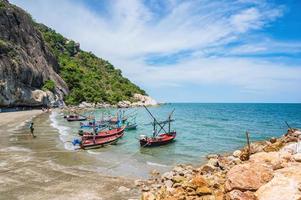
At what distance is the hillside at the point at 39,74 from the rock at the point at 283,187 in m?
79.8

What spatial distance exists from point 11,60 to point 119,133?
5862 centimetres

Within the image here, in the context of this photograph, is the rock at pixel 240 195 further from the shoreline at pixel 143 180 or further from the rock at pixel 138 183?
the rock at pixel 138 183

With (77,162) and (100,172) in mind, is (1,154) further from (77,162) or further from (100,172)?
(100,172)

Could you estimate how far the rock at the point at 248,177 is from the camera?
12180 mm

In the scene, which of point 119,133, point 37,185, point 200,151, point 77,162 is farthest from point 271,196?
point 119,133

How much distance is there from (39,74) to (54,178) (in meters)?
92.5

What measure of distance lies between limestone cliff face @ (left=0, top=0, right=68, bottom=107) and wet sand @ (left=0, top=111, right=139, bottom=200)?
57848 millimetres

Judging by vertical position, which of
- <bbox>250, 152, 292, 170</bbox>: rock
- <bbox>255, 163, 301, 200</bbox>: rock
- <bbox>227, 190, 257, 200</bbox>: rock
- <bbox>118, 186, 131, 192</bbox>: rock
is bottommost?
<bbox>118, 186, 131, 192</bbox>: rock

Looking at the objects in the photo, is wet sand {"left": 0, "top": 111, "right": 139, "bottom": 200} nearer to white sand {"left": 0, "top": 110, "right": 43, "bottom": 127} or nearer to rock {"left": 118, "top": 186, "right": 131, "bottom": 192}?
rock {"left": 118, "top": 186, "right": 131, "bottom": 192}

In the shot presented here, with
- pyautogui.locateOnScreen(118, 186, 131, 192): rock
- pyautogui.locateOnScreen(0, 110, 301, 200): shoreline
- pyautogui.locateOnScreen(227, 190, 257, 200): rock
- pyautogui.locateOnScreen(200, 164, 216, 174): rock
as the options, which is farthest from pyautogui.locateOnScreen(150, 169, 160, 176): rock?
pyautogui.locateOnScreen(227, 190, 257, 200): rock

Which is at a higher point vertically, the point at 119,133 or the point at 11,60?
the point at 11,60

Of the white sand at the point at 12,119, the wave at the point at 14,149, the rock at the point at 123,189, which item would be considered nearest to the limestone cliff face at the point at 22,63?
the white sand at the point at 12,119

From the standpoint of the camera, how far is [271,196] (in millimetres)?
11062

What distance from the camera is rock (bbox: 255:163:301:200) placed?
1078 centimetres
